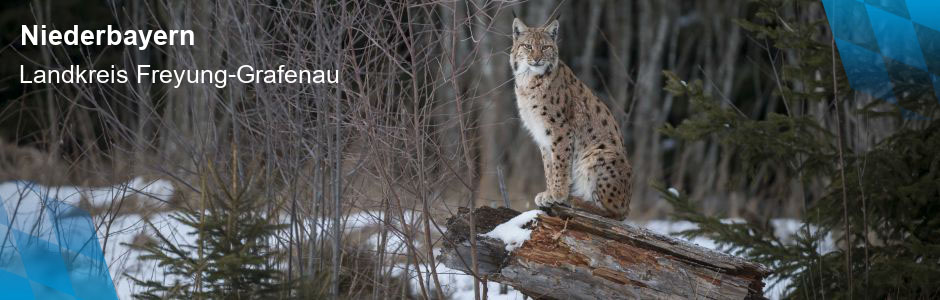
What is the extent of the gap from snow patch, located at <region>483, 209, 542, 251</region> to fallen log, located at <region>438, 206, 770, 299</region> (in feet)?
0.11

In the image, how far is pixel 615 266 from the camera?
532 centimetres

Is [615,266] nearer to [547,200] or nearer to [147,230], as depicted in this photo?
[547,200]

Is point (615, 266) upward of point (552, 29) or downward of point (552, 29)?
downward

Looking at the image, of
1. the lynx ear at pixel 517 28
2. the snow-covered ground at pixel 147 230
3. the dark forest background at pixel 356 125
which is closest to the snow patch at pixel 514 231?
the snow-covered ground at pixel 147 230

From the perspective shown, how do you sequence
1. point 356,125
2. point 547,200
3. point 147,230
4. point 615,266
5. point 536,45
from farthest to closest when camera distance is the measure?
point 147,230, point 547,200, point 536,45, point 615,266, point 356,125

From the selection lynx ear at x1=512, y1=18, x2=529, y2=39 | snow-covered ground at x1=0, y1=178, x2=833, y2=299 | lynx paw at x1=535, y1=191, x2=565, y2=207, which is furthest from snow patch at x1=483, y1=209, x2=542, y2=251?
lynx ear at x1=512, y1=18, x2=529, y2=39

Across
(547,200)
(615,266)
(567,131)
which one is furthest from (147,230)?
(615,266)

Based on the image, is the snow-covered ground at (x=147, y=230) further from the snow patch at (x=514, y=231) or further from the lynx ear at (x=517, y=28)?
the lynx ear at (x=517, y=28)

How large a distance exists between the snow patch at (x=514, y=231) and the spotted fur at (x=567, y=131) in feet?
2.09

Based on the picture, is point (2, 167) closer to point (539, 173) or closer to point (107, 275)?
point (107, 275)

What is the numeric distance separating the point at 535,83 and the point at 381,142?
56.1 inches

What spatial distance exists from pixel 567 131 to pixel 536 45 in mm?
603

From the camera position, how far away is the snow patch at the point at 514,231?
17.8 feet

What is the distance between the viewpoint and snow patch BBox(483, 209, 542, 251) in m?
5.42
